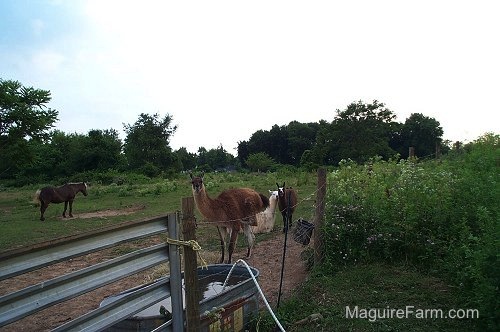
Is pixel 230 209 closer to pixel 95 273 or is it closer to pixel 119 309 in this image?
pixel 119 309

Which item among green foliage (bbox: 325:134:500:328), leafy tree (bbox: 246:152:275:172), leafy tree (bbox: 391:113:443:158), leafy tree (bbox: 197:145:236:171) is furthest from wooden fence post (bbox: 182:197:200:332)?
leafy tree (bbox: 197:145:236:171)

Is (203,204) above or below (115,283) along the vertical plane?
above

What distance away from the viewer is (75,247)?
2.51 meters

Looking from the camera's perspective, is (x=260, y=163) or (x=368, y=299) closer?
(x=368, y=299)

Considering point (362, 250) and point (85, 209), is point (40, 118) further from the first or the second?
point (362, 250)

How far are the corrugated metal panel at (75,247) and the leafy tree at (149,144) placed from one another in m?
41.2

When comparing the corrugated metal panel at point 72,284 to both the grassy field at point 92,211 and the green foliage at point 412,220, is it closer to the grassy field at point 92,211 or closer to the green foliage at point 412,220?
the green foliage at point 412,220

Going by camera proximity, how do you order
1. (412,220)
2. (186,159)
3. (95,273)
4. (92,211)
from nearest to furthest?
(95,273)
(412,220)
(92,211)
(186,159)

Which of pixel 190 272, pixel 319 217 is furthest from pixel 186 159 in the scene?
pixel 190 272

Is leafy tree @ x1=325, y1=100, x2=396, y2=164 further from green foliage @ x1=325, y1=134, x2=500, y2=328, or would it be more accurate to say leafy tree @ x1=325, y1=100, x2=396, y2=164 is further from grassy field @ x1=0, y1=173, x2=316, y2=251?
green foliage @ x1=325, y1=134, x2=500, y2=328

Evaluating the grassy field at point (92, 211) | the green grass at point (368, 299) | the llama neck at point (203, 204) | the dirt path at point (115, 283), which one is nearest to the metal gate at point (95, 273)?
the green grass at point (368, 299)

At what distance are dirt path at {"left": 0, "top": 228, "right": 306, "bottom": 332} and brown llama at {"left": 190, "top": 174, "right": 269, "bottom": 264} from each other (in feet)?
2.03

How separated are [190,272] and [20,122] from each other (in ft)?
83.2

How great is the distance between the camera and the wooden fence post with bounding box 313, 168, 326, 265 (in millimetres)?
6023
